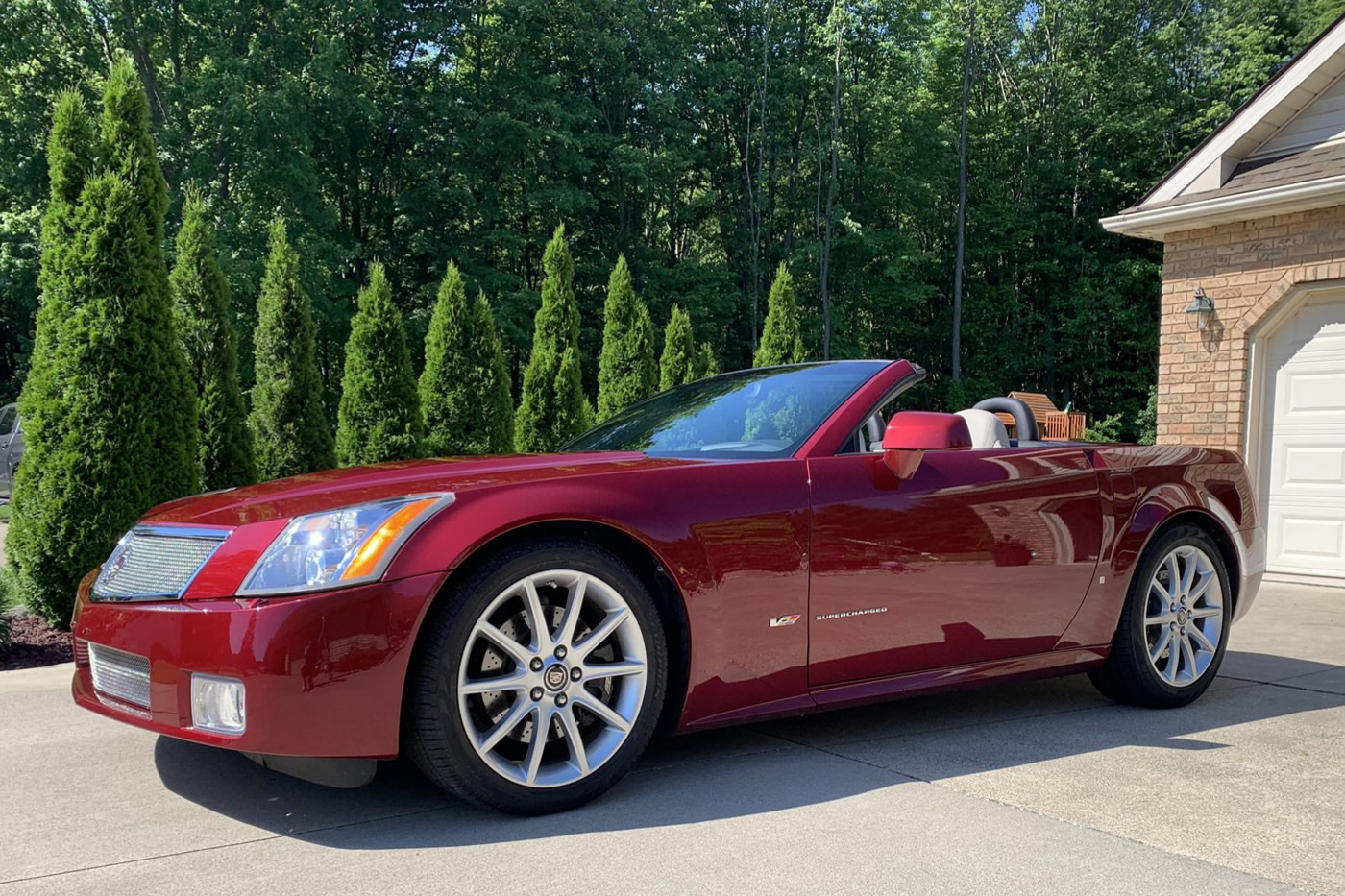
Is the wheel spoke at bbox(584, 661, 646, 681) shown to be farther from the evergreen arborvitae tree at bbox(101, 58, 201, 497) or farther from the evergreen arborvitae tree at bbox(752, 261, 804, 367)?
the evergreen arborvitae tree at bbox(752, 261, 804, 367)

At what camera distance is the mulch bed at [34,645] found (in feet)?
19.1

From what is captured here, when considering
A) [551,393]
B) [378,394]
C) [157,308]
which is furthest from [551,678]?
[551,393]

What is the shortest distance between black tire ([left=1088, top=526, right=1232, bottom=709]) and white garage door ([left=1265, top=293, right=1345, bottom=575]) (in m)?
5.84

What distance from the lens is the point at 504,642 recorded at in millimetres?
2982

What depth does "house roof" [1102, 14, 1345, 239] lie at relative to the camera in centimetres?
945

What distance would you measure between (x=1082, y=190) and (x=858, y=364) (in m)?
33.0

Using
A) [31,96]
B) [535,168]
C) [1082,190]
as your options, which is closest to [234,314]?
[31,96]

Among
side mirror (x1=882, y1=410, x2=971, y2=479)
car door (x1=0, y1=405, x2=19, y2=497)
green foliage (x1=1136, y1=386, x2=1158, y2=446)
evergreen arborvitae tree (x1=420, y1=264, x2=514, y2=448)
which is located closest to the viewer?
side mirror (x1=882, y1=410, x2=971, y2=479)

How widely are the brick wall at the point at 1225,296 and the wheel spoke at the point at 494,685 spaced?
8.91 m

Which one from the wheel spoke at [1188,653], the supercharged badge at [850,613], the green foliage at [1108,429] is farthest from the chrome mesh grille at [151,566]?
the green foliage at [1108,429]

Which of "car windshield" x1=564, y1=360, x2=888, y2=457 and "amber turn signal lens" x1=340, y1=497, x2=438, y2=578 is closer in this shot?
"amber turn signal lens" x1=340, y1=497, x2=438, y2=578

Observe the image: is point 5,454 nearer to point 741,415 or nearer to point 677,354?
point 677,354

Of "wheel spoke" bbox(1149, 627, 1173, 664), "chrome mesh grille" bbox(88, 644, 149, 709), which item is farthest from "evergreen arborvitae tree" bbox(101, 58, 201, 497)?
"wheel spoke" bbox(1149, 627, 1173, 664)

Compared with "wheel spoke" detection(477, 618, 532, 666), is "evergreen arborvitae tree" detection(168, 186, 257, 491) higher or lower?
higher
